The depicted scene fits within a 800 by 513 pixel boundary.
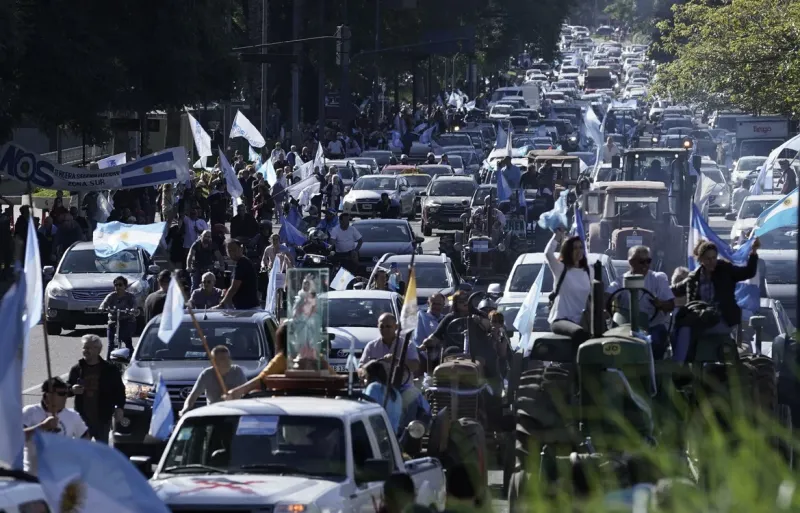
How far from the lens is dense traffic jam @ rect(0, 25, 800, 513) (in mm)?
10070

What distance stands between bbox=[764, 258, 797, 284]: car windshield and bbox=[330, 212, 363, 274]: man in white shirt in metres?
8.45

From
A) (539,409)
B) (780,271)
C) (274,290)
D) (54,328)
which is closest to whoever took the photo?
(539,409)

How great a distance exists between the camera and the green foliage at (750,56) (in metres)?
37.3

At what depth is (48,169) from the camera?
28891 mm

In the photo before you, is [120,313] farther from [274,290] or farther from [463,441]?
[463,441]

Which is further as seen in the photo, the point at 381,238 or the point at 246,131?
the point at 246,131

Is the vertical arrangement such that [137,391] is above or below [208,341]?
below

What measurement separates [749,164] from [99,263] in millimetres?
24129

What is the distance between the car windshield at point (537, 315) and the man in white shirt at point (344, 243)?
32.1 ft

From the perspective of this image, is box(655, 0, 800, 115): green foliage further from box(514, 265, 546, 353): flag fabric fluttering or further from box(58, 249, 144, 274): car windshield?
box(514, 265, 546, 353): flag fabric fluttering

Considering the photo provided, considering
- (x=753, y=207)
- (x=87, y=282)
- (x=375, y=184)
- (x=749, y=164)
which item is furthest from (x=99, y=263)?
(x=749, y=164)

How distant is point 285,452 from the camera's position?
33.5 feet

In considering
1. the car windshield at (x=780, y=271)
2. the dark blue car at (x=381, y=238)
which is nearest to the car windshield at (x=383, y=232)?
the dark blue car at (x=381, y=238)

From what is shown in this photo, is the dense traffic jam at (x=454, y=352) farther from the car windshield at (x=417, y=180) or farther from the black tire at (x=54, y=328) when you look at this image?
the car windshield at (x=417, y=180)
